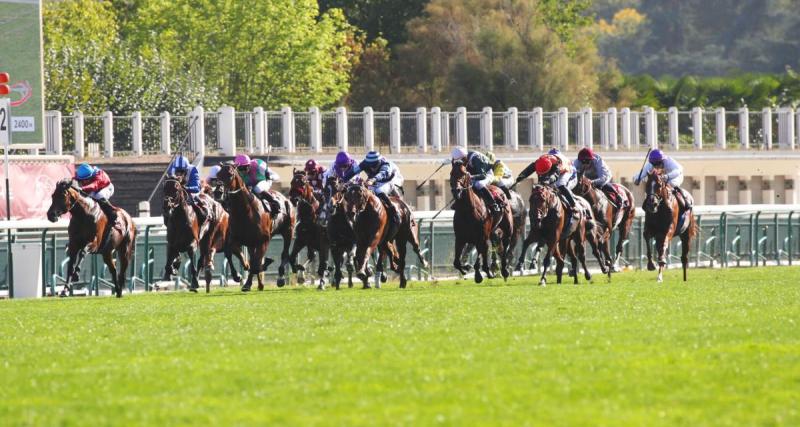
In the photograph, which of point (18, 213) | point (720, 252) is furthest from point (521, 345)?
point (18, 213)

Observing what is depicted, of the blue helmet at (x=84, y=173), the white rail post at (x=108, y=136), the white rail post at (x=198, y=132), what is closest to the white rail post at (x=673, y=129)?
the white rail post at (x=198, y=132)

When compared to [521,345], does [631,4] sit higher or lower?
higher

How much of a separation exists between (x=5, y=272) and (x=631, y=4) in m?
149

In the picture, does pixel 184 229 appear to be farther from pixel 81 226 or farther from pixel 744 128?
pixel 744 128

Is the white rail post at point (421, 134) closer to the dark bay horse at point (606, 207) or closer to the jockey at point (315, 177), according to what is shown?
the dark bay horse at point (606, 207)

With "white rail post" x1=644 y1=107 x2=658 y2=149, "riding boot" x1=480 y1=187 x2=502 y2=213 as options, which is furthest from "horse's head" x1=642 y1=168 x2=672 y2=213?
"white rail post" x1=644 y1=107 x2=658 y2=149

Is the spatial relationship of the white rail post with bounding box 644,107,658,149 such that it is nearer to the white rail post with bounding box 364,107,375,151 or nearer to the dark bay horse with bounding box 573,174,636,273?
the white rail post with bounding box 364,107,375,151

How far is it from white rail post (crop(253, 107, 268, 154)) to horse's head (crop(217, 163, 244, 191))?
72.7 feet

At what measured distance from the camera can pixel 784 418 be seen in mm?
11328

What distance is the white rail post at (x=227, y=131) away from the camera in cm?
4866

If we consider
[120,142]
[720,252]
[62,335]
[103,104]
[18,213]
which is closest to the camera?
[62,335]

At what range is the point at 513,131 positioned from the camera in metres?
54.5

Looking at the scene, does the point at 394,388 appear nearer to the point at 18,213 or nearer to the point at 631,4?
the point at 18,213

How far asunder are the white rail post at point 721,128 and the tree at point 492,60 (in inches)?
446
